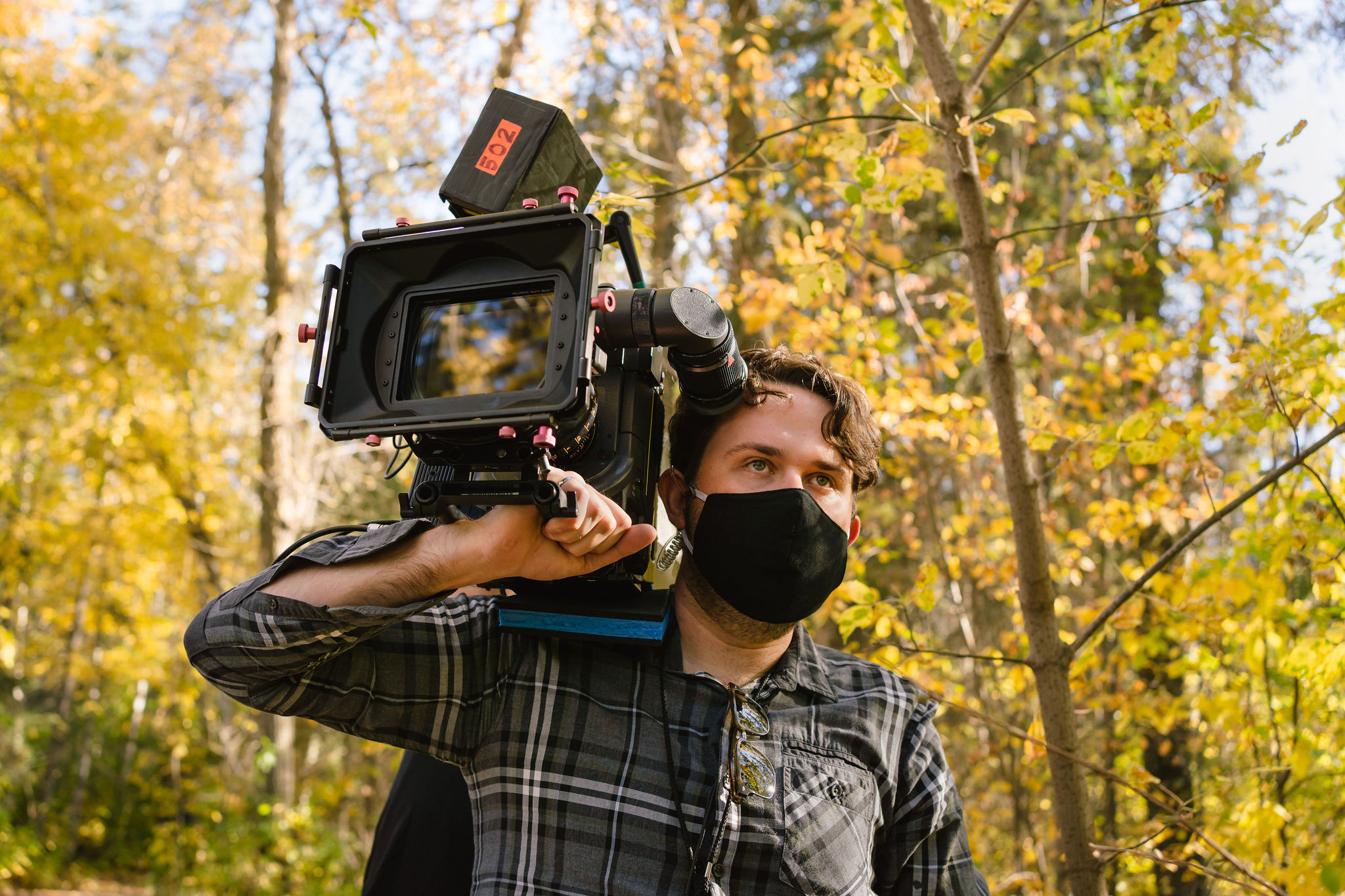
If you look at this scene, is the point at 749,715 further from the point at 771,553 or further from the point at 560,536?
the point at 560,536

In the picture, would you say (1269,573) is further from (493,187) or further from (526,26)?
(526,26)

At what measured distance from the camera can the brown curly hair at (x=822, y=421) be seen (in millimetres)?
1853

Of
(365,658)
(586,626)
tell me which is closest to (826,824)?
(586,626)

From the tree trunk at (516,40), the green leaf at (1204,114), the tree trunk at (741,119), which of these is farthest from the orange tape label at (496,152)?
the tree trunk at (516,40)

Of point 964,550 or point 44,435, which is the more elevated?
point 44,435

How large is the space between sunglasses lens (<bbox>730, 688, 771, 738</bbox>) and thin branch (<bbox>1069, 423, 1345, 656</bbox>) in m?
0.91

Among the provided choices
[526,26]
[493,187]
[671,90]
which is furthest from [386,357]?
Answer: [526,26]

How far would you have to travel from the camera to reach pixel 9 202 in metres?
8.07

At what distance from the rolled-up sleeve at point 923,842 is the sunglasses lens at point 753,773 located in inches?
13.9

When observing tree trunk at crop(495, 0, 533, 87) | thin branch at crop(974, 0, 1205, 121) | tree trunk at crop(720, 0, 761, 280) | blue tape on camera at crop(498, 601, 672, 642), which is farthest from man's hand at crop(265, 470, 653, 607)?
tree trunk at crop(495, 0, 533, 87)

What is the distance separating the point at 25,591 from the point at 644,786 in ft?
44.4

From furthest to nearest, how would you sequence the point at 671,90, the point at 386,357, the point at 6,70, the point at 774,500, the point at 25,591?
the point at 25,591, the point at 6,70, the point at 671,90, the point at 774,500, the point at 386,357

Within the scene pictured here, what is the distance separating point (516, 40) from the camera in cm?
593

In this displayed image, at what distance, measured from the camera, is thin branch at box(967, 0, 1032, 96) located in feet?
6.64
